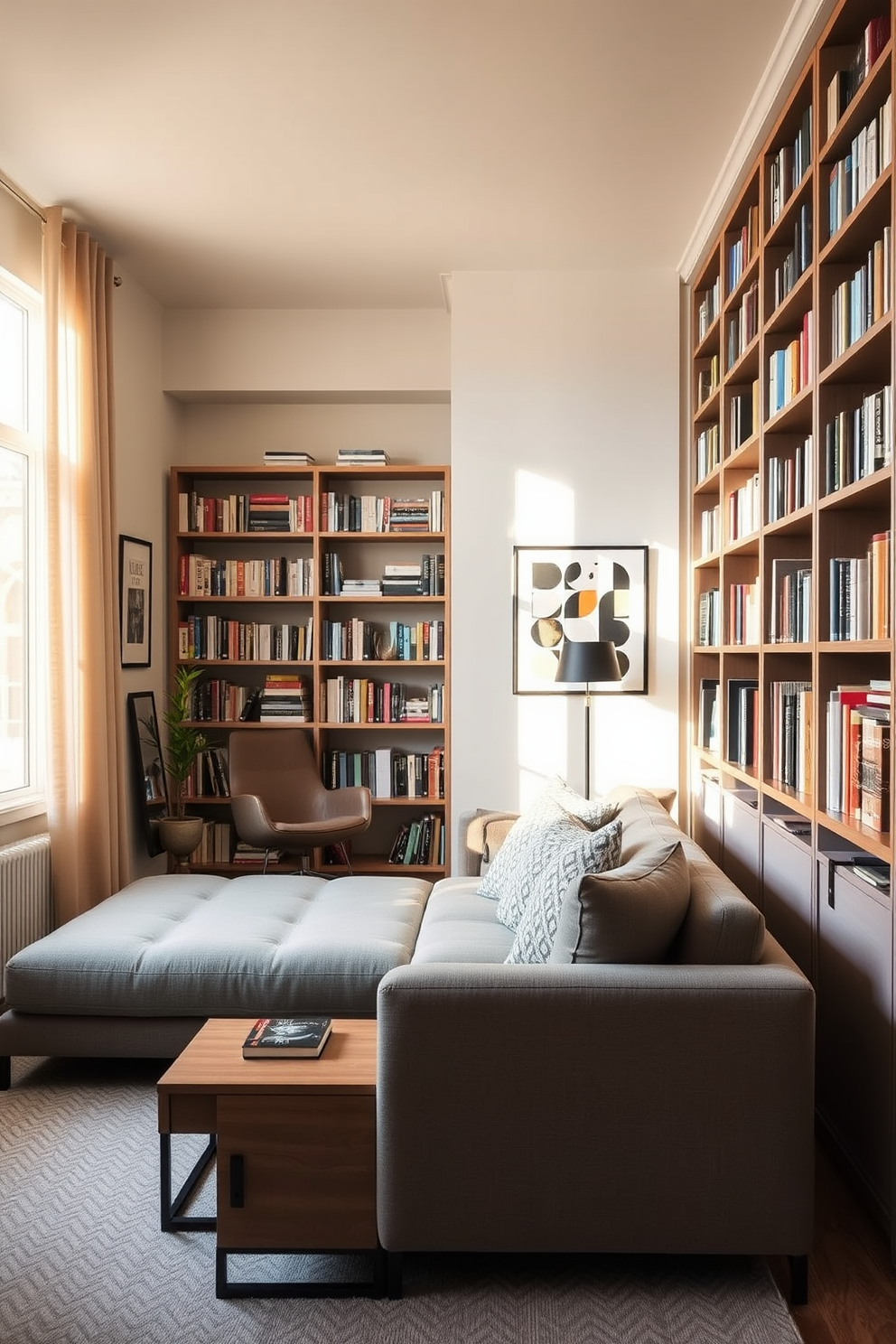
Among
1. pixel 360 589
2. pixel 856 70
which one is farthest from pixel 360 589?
pixel 856 70

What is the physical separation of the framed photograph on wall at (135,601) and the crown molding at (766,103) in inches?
114

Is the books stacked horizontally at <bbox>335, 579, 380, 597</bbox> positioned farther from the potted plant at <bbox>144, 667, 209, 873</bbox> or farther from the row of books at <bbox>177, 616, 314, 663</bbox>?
the potted plant at <bbox>144, 667, 209, 873</bbox>

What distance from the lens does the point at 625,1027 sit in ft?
6.37

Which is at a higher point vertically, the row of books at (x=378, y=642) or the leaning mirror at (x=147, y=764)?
the row of books at (x=378, y=642)

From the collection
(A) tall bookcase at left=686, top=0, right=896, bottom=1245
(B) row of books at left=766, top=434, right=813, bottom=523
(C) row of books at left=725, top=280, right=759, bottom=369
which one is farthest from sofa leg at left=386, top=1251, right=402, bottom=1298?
(C) row of books at left=725, top=280, right=759, bottom=369

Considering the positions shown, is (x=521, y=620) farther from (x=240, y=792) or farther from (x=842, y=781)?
(x=842, y=781)

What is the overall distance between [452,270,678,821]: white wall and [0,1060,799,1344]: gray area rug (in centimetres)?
267

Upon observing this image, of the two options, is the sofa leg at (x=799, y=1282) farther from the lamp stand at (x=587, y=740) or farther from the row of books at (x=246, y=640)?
the row of books at (x=246, y=640)

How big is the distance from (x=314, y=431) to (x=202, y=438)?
635 mm

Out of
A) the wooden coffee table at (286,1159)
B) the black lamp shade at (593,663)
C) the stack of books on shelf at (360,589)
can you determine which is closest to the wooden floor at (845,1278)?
the wooden coffee table at (286,1159)

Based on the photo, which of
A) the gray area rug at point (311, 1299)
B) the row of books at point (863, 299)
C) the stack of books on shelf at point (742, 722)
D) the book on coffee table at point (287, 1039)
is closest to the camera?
the gray area rug at point (311, 1299)

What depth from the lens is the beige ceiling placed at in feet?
9.14

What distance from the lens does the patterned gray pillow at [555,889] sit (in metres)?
2.29

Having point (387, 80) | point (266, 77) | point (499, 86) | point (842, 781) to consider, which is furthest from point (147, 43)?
point (842, 781)
